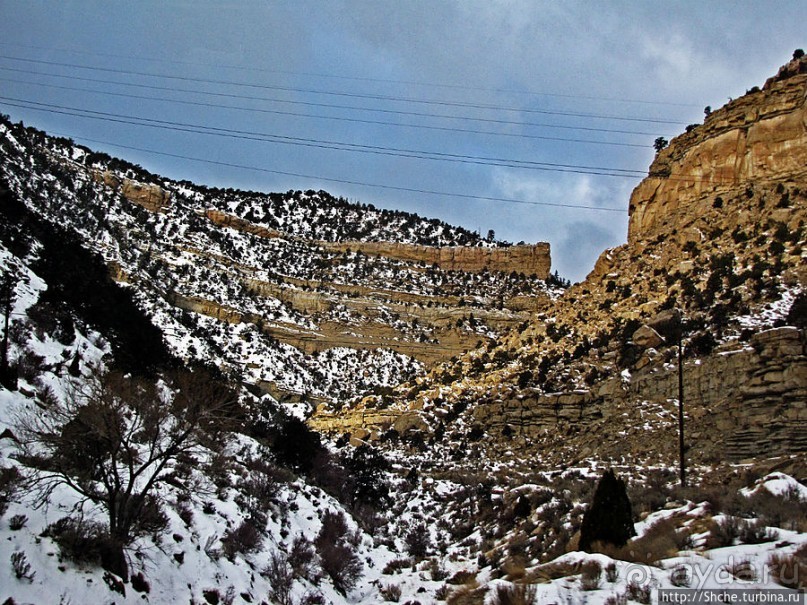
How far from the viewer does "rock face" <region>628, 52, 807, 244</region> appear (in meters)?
41.5

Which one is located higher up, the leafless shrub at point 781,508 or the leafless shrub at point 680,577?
the leafless shrub at point 781,508

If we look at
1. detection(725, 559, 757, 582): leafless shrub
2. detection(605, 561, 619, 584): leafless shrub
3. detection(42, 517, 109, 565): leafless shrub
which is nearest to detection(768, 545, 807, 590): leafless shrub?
detection(725, 559, 757, 582): leafless shrub

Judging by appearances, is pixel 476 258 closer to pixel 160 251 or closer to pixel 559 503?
pixel 160 251

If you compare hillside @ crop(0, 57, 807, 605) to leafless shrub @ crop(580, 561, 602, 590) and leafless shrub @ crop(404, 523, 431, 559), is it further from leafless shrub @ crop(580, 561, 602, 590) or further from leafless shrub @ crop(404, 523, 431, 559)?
leafless shrub @ crop(404, 523, 431, 559)

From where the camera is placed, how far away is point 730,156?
147 feet

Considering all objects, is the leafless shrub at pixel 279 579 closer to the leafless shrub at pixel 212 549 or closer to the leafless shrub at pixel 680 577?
the leafless shrub at pixel 212 549

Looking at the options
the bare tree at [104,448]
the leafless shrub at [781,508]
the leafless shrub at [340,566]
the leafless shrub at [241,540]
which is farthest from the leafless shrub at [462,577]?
the bare tree at [104,448]

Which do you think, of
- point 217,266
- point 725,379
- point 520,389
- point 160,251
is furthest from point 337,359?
point 725,379

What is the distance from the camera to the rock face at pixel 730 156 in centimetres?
4150

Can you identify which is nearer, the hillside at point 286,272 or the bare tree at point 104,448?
the bare tree at point 104,448

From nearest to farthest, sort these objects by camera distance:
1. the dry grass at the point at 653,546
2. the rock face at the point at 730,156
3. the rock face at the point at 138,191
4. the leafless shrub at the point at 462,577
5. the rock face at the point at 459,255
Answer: the dry grass at the point at 653,546
the leafless shrub at the point at 462,577
the rock face at the point at 730,156
the rock face at the point at 138,191
the rock face at the point at 459,255

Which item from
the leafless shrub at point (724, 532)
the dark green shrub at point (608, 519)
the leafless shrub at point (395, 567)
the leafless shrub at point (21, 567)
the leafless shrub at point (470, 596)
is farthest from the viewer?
the leafless shrub at point (395, 567)

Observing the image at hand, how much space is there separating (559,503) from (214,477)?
11811mm

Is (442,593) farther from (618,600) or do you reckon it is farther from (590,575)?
(618,600)
